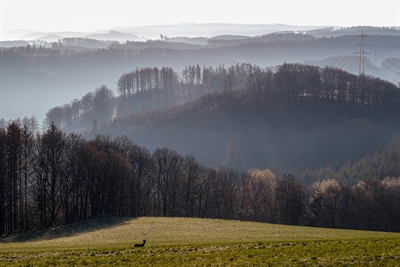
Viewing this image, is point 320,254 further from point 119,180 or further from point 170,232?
point 119,180

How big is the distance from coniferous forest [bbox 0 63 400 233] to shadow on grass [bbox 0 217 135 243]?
7019mm

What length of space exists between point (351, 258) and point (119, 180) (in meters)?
46.0

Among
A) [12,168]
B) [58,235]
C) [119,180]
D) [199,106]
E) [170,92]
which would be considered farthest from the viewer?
[170,92]

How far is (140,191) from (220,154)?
2171 inches

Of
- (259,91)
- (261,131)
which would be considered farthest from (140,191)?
(259,91)

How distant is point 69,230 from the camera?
49.3m

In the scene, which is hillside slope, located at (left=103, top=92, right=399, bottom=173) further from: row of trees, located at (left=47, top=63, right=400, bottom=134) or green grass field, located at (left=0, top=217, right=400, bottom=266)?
green grass field, located at (left=0, top=217, right=400, bottom=266)

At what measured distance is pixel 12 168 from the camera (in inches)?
2297

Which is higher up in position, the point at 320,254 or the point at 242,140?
the point at 320,254

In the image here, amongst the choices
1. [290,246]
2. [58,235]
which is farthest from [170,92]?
[290,246]

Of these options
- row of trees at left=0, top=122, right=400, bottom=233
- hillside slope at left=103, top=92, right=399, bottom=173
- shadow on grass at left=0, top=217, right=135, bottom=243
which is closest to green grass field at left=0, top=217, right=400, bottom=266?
shadow on grass at left=0, top=217, right=135, bottom=243

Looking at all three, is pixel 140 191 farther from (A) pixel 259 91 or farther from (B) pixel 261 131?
(A) pixel 259 91

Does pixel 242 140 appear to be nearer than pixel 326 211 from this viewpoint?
No

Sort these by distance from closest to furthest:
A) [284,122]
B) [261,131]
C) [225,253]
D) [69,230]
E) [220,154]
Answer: [225,253] → [69,230] → [220,154] → [261,131] → [284,122]
